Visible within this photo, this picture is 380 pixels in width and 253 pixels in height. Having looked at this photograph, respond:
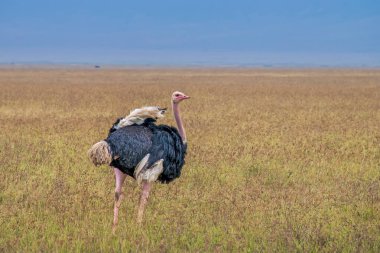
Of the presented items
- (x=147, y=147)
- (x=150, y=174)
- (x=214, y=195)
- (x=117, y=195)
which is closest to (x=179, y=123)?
(x=147, y=147)

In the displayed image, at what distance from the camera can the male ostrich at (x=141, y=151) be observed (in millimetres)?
6836

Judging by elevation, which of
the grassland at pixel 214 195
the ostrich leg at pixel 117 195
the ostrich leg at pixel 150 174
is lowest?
the grassland at pixel 214 195

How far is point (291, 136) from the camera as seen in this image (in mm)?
15242

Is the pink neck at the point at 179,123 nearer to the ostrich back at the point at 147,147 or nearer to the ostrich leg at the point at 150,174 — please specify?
the ostrich back at the point at 147,147

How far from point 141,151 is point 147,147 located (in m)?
0.09

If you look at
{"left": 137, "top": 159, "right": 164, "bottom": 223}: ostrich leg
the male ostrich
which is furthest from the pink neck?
{"left": 137, "top": 159, "right": 164, "bottom": 223}: ostrich leg

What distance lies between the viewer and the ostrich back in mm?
6895

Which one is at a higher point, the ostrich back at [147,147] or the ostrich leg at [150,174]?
the ostrich back at [147,147]

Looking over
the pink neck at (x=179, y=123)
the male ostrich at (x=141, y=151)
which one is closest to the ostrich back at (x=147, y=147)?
the male ostrich at (x=141, y=151)

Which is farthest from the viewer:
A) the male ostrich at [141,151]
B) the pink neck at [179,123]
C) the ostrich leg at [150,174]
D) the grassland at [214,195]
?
the pink neck at [179,123]

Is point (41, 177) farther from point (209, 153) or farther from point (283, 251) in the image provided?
point (283, 251)

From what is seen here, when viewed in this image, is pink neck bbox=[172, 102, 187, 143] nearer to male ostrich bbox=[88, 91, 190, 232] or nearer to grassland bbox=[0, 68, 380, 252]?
male ostrich bbox=[88, 91, 190, 232]

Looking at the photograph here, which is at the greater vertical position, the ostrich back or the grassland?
the ostrich back

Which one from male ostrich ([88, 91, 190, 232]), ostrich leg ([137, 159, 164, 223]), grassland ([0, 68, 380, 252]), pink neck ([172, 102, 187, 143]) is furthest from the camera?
pink neck ([172, 102, 187, 143])
